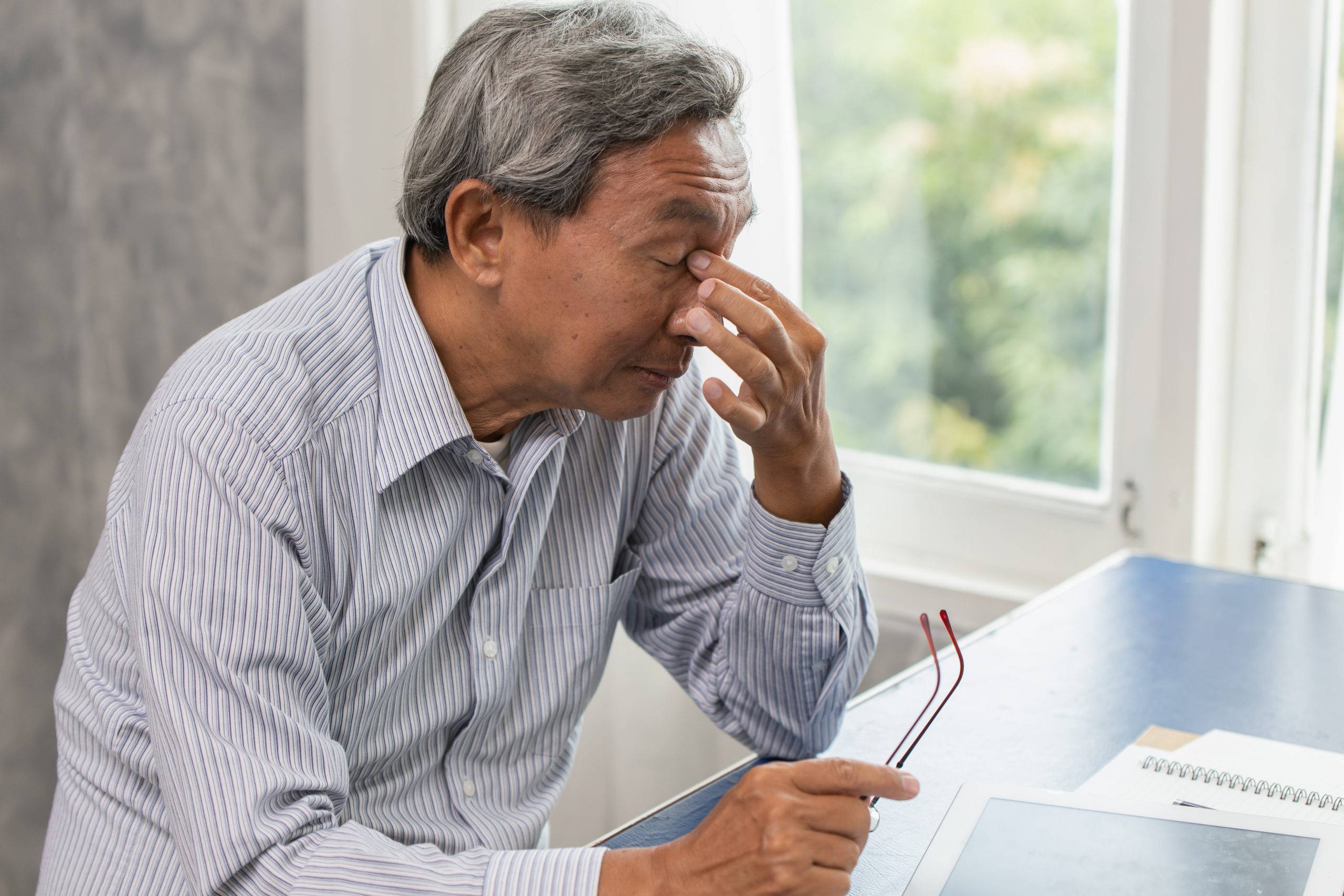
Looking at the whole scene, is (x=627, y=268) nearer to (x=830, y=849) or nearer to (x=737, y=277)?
(x=737, y=277)

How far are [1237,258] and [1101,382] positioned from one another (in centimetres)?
30

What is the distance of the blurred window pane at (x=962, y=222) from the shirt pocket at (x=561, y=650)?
3.90 ft

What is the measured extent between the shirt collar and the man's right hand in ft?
1.27

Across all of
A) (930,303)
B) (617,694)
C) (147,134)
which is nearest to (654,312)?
(617,694)

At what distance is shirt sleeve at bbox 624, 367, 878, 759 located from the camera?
4.05 ft

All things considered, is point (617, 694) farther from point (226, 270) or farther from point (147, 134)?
point (147, 134)

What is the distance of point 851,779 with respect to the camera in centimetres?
89

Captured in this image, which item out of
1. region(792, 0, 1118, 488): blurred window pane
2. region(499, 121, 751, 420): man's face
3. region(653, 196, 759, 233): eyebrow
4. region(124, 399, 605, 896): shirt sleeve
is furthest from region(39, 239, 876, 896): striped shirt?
region(792, 0, 1118, 488): blurred window pane

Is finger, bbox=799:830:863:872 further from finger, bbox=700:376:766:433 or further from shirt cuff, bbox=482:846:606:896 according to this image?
finger, bbox=700:376:766:433

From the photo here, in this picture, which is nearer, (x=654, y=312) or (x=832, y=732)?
(x=654, y=312)

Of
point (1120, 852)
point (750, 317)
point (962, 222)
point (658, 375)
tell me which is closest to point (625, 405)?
point (658, 375)

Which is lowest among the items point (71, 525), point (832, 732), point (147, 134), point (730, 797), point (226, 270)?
point (71, 525)

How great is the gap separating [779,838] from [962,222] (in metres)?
1.62

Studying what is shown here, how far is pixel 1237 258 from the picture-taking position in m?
1.99
